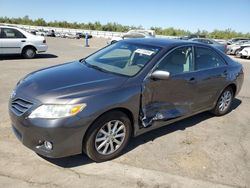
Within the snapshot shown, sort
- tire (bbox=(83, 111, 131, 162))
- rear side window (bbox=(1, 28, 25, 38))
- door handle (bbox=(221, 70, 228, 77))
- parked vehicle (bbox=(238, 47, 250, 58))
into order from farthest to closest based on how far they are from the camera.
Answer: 1. parked vehicle (bbox=(238, 47, 250, 58))
2. rear side window (bbox=(1, 28, 25, 38))
3. door handle (bbox=(221, 70, 228, 77))
4. tire (bbox=(83, 111, 131, 162))

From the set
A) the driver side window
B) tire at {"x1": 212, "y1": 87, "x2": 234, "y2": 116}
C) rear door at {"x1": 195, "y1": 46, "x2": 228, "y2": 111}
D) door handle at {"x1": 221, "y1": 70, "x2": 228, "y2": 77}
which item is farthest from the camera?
tire at {"x1": 212, "y1": 87, "x2": 234, "y2": 116}

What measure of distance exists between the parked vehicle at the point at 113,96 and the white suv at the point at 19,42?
27.9ft

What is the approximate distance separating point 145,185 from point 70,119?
1.17 m

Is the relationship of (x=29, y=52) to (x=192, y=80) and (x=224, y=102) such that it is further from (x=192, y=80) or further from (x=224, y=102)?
(x=192, y=80)

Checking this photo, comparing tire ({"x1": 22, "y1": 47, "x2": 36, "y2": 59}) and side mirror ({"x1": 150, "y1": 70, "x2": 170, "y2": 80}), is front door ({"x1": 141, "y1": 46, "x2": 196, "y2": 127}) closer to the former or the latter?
side mirror ({"x1": 150, "y1": 70, "x2": 170, "y2": 80})

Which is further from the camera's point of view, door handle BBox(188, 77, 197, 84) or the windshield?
door handle BBox(188, 77, 197, 84)

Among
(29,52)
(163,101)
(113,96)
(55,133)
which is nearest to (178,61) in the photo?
(163,101)

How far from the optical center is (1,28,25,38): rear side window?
12.0 metres

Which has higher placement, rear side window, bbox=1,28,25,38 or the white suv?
rear side window, bbox=1,28,25,38

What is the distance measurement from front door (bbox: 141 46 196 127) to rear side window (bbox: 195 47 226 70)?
7.1 inches

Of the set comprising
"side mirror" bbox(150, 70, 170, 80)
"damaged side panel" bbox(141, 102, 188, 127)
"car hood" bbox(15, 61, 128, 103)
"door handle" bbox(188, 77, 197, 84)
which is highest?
"side mirror" bbox(150, 70, 170, 80)

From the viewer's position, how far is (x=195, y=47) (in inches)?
199

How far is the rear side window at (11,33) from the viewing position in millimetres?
12031

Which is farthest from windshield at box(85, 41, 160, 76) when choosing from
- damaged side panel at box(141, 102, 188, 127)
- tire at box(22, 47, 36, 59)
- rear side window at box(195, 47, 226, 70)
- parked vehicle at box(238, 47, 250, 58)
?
parked vehicle at box(238, 47, 250, 58)
